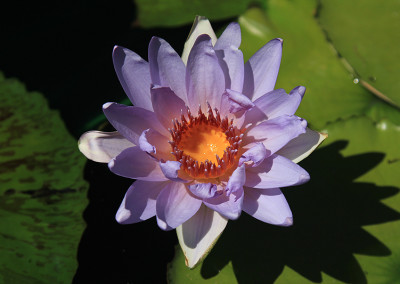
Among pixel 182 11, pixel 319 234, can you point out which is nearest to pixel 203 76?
pixel 319 234

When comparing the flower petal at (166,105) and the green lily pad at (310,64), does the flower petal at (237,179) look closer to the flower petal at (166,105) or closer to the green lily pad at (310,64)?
the flower petal at (166,105)

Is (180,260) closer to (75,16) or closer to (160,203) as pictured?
(160,203)

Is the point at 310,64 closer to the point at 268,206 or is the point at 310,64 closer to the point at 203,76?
the point at 203,76

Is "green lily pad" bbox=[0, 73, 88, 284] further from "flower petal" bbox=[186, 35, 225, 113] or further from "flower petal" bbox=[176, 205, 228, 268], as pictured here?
"flower petal" bbox=[186, 35, 225, 113]

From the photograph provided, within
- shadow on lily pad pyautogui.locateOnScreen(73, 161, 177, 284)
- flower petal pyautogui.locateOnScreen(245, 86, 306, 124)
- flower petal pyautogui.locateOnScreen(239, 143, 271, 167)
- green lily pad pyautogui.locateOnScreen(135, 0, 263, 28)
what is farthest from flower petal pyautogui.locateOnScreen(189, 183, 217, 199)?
green lily pad pyautogui.locateOnScreen(135, 0, 263, 28)

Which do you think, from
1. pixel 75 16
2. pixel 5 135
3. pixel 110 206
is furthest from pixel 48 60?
pixel 110 206

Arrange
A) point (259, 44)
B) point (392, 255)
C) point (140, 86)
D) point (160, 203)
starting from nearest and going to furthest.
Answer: point (160, 203) → point (140, 86) → point (392, 255) → point (259, 44)

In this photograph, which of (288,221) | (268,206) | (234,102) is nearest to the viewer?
(288,221)
